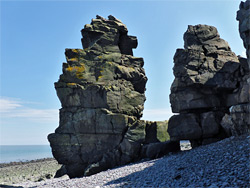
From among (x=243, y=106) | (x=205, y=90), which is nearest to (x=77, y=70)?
(x=205, y=90)

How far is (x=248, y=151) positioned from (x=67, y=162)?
80.5ft

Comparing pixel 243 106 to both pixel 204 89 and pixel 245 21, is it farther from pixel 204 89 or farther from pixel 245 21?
pixel 245 21

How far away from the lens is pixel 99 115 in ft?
103

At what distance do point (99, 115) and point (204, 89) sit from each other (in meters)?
14.3

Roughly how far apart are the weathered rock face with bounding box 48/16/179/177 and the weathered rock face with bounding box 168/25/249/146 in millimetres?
5675

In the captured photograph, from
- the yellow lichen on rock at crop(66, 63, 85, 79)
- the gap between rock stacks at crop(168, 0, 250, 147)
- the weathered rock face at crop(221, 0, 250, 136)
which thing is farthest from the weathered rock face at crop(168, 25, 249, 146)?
the yellow lichen on rock at crop(66, 63, 85, 79)

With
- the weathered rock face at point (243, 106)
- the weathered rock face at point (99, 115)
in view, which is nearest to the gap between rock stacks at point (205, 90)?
the weathered rock face at point (243, 106)

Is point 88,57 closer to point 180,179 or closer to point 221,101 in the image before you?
point 221,101

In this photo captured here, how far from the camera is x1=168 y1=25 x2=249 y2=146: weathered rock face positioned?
25.5 meters

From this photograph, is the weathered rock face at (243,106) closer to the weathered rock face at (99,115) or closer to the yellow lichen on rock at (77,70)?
the weathered rock face at (99,115)

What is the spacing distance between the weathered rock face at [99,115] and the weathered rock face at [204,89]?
5.68 metres

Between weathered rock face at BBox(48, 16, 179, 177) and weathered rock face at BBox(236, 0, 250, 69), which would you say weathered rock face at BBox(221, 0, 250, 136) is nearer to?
weathered rock face at BBox(236, 0, 250, 69)

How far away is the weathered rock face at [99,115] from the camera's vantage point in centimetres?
3025

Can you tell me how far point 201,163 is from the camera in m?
16.4
